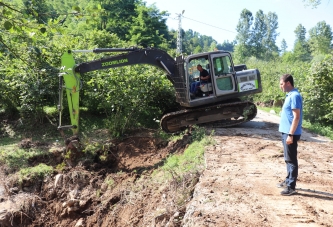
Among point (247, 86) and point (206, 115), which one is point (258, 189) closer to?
point (206, 115)

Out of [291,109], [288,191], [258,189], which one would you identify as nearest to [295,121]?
[291,109]

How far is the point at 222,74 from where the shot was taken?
933 cm

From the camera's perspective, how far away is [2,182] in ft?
22.7

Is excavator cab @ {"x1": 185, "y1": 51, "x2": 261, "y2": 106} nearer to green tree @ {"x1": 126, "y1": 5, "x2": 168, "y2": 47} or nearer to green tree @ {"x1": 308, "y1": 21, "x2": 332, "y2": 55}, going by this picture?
green tree @ {"x1": 126, "y1": 5, "x2": 168, "y2": 47}

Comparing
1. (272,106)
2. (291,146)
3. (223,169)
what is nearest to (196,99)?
(223,169)

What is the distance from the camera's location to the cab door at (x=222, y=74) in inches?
364

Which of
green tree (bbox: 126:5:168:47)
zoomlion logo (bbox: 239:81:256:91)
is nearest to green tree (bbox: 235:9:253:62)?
green tree (bbox: 126:5:168:47)

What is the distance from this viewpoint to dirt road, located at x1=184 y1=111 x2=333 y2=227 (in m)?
3.89

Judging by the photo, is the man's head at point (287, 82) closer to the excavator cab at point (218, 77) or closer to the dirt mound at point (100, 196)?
the dirt mound at point (100, 196)

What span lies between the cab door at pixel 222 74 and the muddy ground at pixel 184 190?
1261 millimetres

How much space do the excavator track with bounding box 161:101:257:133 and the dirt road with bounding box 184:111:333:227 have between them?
1.84 m

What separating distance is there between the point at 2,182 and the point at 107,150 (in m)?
2.58

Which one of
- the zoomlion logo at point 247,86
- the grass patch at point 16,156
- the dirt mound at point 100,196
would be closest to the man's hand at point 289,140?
the dirt mound at point 100,196

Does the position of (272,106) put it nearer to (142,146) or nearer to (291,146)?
(142,146)
